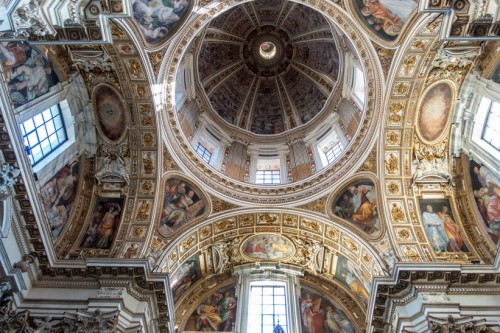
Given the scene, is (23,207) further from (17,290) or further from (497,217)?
(497,217)

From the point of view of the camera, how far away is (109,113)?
1662 cm

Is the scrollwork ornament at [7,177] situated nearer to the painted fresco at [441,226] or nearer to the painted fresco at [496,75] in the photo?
the painted fresco at [441,226]

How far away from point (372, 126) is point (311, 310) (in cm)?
763

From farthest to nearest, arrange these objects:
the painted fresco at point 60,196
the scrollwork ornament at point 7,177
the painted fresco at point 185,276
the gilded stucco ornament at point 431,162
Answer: the painted fresco at point 185,276 → the gilded stucco ornament at point 431,162 → the painted fresco at point 60,196 → the scrollwork ornament at point 7,177

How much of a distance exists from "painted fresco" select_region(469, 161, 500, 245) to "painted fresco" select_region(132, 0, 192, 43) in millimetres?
11753

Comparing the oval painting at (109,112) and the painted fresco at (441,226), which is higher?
the oval painting at (109,112)

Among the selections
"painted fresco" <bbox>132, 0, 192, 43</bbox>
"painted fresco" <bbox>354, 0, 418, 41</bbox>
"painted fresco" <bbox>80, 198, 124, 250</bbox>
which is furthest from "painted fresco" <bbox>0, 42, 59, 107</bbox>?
"painted fresco" <bbox>354, 0, 418, 41</bbox>

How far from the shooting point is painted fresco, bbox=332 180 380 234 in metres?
16.6

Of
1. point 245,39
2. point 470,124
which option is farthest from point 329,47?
point 470,124

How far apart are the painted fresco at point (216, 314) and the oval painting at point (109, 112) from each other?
24.6 ft

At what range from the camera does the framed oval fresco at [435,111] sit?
1585cm

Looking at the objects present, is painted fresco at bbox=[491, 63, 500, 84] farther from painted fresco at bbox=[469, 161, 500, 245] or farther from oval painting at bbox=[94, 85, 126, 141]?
oval painting at bbox=[94, 85, 126, 141]

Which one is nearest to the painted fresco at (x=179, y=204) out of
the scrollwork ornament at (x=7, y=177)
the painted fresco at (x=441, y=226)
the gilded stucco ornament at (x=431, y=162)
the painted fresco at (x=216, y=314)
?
the painted fresco at (x=216, y=314)

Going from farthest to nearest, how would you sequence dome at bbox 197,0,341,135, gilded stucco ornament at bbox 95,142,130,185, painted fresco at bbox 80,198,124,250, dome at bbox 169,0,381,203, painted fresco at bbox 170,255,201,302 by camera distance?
1. dome at bbox 197,0,341,135
2. dome at bbox 169,0,381,203
3. painted fresco at bbox 170,255,201,302
4. gilded stucco ornament at bbox 95,142,130,185
5. painted fresco at bbox 80,198,124,250
